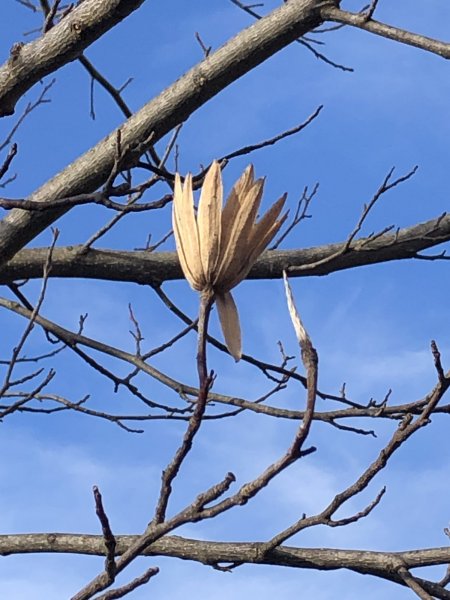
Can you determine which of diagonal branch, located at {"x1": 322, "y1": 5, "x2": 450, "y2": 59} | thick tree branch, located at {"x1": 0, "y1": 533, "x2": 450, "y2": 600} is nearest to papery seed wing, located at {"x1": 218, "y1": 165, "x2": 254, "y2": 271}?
thick tree branch, located at {"x1": 0, "y1": 533, "x2": 450, "y2": 600}

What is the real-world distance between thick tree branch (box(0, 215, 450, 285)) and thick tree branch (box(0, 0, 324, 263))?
0.60 metres

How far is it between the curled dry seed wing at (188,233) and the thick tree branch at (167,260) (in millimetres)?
2124

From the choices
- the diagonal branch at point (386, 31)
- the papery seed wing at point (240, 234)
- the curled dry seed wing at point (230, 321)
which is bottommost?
the curled dry seed wing at point (230, 321)

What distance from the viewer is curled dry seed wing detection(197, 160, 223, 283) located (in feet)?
3.82

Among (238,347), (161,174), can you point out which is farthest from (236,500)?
(161,174)

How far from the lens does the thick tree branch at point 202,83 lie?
8.86ft

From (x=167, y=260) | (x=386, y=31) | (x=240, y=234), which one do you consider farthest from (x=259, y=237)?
(x=167, y=260)

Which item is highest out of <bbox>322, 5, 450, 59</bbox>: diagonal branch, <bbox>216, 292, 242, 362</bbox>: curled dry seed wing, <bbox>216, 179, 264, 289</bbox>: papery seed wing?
<bbox>322, 5, 450, 59</bbox>: diagonal branch

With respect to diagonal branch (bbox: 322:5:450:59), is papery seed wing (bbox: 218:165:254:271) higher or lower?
lower

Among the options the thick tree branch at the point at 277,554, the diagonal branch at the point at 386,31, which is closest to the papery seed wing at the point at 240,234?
the thick tree branch at the point at 277,554

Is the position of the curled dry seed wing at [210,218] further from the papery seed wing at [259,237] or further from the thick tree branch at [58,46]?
the thick tree branch at [58,46]

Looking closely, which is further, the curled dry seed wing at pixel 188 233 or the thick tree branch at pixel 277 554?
the thick tree branch at pixel 277 554

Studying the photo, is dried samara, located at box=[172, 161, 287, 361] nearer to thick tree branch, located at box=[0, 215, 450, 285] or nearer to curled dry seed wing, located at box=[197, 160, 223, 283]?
curled dry seed wing, located at box=[197, 160, 223, 283]

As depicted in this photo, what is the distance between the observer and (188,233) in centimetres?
118
